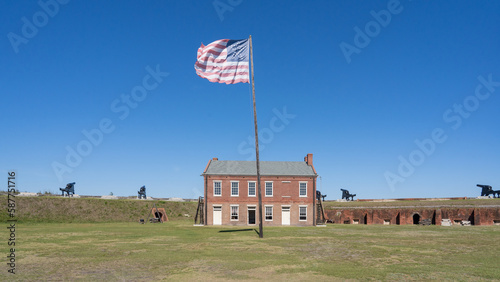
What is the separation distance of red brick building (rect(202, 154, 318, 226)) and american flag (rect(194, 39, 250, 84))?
20929 mm

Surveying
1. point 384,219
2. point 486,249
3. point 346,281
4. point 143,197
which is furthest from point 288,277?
point 143,197

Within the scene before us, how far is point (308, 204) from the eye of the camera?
134ft

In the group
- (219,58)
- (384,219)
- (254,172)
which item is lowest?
(384,219)

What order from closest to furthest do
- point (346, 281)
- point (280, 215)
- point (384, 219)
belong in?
1. point (346, 281)
2. point (280, 215)
3. point (384, 219)

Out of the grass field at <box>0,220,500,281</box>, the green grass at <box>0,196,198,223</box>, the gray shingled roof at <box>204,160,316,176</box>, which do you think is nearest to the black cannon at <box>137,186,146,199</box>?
the green grass at <box>0,196,198,223</box>

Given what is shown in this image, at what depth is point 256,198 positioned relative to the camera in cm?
4041

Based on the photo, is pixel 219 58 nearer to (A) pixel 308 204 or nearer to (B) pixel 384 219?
(A) pixel 308 204

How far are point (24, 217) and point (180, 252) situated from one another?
38.6m

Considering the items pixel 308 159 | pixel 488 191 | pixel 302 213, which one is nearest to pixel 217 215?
pixel 302 213

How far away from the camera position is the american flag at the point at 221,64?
68.7 ft

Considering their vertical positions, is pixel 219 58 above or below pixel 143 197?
above

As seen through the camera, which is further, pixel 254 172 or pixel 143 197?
pixel 143 197

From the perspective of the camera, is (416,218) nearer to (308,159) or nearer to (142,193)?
(308,159)

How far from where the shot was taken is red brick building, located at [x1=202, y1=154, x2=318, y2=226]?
4016 cm
